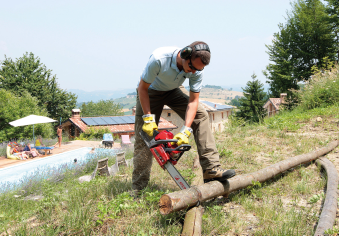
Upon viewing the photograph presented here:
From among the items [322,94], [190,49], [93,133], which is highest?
[190,49]

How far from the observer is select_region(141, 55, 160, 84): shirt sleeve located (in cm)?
265

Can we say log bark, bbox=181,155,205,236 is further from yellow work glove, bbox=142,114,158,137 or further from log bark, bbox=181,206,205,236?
yellow work glove, bbox=142,114,158,137

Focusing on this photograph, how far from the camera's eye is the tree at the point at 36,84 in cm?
3160

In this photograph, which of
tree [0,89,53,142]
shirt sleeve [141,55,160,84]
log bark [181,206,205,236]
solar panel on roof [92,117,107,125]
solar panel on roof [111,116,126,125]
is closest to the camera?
log bark [181,206,205,236]

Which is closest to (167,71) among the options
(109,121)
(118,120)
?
(109,121)

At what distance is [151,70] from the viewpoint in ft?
8.76

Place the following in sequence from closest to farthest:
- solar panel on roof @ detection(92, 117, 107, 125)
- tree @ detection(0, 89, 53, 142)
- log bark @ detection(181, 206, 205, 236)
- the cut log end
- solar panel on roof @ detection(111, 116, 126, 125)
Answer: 1. log bark @ detection(181, 206, 205, 236)
2. the cut log end
3. tree @ detection(0, 89, 53, 142)
4. solar panel on roof @ detection(92, 117, 107, 125)
5. solar panel on roof @ detection(111, 116, 126, 125)

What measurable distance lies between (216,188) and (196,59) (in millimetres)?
1459

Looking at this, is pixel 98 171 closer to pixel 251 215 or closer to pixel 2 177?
pixel 251 215

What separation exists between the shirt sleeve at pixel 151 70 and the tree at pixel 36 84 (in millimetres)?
33234

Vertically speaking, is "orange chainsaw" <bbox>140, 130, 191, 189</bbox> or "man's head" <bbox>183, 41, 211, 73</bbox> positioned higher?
"man's head" <bbox>183, 41, 211, 73</bbox>

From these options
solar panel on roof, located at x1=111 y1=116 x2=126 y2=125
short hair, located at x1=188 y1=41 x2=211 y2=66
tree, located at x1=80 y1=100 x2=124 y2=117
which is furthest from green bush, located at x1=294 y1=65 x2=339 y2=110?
tree, located at x1=80 y1=100 x2=124 y2=117

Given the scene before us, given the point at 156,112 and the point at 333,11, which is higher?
the point at 333,11

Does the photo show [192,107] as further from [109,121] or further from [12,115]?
[109,121]
